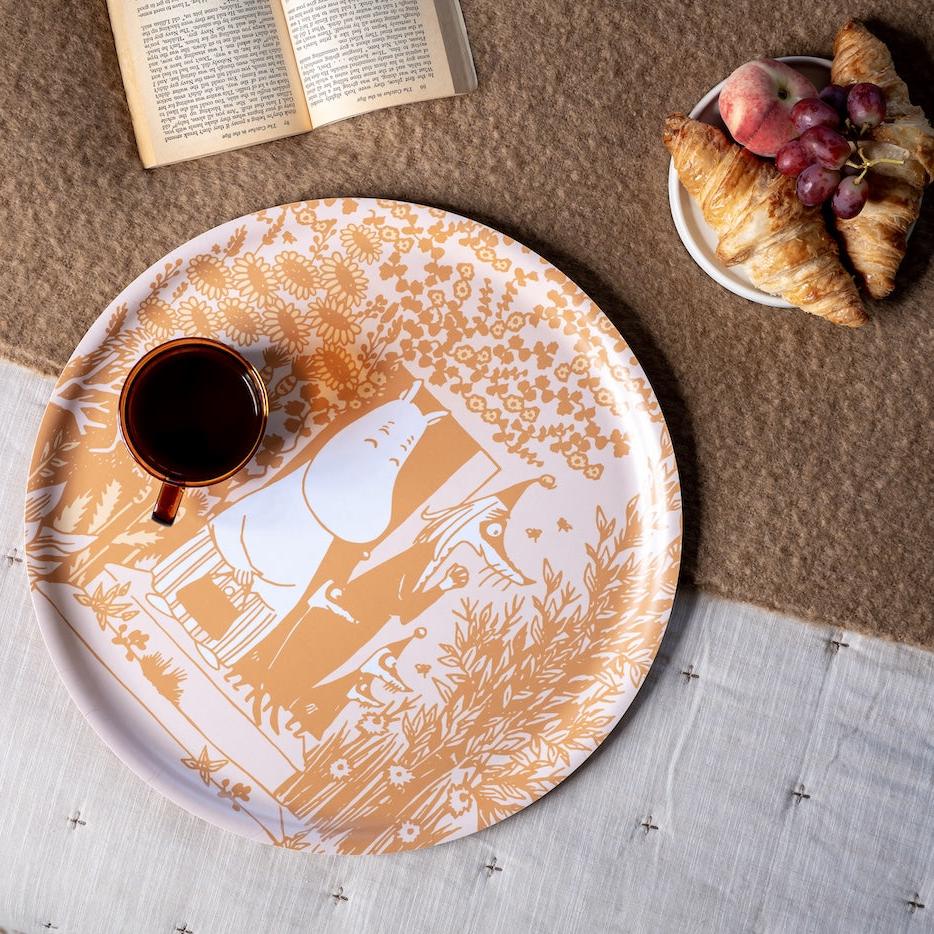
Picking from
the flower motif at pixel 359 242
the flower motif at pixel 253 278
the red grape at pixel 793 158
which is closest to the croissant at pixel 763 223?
the red grape at pixel 793 158

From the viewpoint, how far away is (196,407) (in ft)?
2.33

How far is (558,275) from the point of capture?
748 millimetres

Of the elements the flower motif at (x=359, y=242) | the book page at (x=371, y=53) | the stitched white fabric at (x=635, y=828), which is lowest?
the stitched white fabric at (x=635, y=828)

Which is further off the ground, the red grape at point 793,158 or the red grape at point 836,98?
the red grape at point 836,98

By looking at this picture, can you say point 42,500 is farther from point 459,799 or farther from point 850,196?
point 850,196

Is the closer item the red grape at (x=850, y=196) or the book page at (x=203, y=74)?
the red grape at (x=850, y=196)

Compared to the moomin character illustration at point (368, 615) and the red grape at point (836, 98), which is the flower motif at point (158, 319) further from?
the red grape at point (836, 98)

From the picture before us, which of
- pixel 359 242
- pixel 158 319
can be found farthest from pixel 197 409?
pixel 359 242

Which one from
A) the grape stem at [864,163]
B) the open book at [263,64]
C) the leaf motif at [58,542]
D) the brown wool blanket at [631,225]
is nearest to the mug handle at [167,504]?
the leaf motif at [58,542]

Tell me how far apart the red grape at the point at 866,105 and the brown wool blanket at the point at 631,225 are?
134 mm

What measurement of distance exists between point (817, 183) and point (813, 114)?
0.19 ft

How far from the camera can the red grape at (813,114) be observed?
67 cm

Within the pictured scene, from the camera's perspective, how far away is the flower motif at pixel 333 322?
758 mm

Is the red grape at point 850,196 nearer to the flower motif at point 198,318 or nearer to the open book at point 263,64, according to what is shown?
the open book at point 263,64
